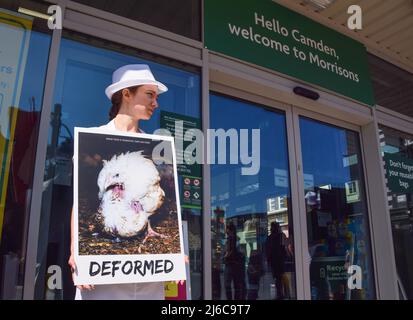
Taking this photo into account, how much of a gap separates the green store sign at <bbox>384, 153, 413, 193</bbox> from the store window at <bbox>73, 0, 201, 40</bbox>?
2358mm

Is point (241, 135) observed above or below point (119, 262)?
above

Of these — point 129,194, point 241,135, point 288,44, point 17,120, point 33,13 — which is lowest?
point 129,194

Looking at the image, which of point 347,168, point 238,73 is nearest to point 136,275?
point 238,73

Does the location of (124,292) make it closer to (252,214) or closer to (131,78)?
(131,78)

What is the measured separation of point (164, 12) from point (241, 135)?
109 cm

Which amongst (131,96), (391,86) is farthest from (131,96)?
(391,86)

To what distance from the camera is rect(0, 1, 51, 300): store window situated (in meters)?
1.96

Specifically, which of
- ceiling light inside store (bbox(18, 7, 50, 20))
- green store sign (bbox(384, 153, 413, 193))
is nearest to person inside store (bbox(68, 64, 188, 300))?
ceiling light inside store (bbox(18, 7, 50, 20))

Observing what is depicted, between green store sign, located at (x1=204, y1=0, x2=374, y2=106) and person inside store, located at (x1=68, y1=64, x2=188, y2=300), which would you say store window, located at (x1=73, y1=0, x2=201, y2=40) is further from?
person inside store, located at (x1=68, y1=64, x2=188, y2=300)

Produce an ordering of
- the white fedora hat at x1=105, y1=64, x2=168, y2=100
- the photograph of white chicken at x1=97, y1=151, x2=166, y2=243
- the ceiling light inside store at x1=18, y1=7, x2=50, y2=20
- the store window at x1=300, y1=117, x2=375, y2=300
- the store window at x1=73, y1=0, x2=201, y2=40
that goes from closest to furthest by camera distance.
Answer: the photograph of white chicken at x1=97, y1=151, x2=166, y2=243 → the ceiling light inside store at x1=18, y1=7, x2=50, y2=20 → the white fedora hat at x1=105, y1=64, x2=168, y2=100 → the store window at x1=73, y1=0, x2=201, y2=40 → the store window at x1=300, y1=117, x2=375, y2=300

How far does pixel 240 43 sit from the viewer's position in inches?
125

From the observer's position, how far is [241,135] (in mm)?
3338

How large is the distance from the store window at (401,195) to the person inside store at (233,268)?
1.73m

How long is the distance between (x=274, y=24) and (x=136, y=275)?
2.55 m
